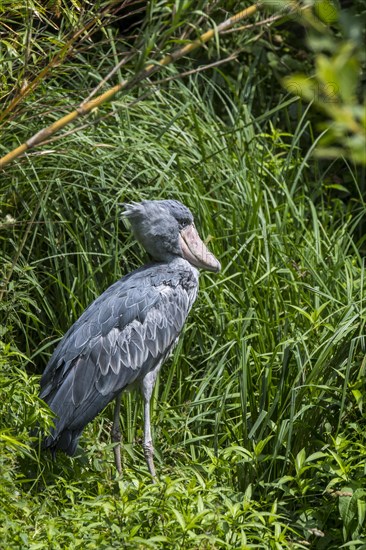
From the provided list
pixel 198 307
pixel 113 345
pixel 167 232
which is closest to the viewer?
pixel 113 345

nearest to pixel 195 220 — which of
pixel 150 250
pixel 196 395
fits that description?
pixel 150 250

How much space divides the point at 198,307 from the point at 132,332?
2.15 ft

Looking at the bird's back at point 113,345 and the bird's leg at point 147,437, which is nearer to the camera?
the bird's back at point 113,345

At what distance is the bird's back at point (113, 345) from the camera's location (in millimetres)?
3668

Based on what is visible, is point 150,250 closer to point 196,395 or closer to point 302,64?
point 196,395

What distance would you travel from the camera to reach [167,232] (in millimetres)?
4059

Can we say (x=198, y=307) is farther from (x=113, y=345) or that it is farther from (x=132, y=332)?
(x=113, y=345)

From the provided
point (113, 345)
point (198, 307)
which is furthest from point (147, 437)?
point (198, 307)

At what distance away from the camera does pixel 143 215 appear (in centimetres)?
403

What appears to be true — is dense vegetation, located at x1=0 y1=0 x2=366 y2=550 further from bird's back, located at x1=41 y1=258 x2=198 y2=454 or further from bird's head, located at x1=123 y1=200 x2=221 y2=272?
bird's head, located at x1=123 y1=200 x2=221 y2=272

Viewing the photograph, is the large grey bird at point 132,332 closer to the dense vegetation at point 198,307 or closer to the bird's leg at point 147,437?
the bird's leg at point 147,437

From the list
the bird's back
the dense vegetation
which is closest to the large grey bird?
the bird's back

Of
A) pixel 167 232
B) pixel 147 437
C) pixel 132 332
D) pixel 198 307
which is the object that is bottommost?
pixel 147 437

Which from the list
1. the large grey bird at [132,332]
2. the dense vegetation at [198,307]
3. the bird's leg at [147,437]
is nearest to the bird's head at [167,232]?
the large grey bird at [132,332]
